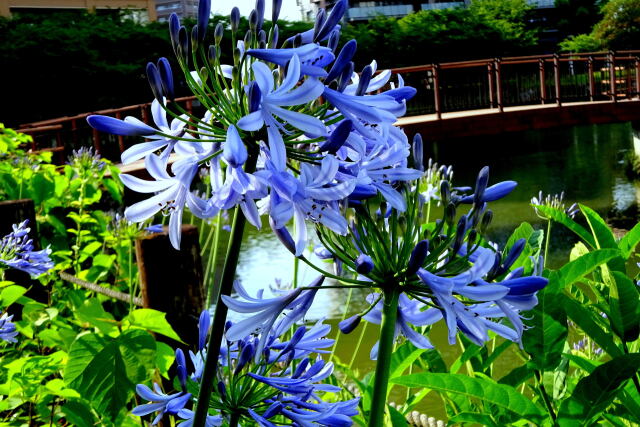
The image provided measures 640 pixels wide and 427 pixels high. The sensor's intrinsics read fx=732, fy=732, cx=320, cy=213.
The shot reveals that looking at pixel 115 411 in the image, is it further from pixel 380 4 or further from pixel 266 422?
pixel 380 4

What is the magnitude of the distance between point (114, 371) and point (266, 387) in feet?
1.58

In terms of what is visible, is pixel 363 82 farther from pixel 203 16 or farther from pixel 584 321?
pixel 584 321

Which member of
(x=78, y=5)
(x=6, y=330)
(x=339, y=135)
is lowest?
(x=6, y=330)

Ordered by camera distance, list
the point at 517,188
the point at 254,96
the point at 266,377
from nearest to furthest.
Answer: the point at 254,96 < the point at 266,377 < the point at 517,188

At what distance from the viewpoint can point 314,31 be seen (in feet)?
2.76

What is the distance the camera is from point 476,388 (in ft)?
3.57

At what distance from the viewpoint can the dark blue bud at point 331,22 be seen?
0.82 metres

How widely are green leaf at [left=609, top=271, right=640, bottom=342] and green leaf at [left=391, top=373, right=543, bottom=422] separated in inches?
8.0

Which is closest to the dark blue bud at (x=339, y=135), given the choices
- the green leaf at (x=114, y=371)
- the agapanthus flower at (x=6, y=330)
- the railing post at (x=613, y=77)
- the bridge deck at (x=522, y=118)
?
the green leaf at (x=114, y=371)

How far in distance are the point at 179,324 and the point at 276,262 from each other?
9.19m

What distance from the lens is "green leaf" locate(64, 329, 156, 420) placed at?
4.56 ft

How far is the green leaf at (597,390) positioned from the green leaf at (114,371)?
2.48ft

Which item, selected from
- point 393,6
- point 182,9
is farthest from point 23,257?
point 393,6

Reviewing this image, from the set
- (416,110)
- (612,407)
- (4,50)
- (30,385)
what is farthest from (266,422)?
(4,50)
